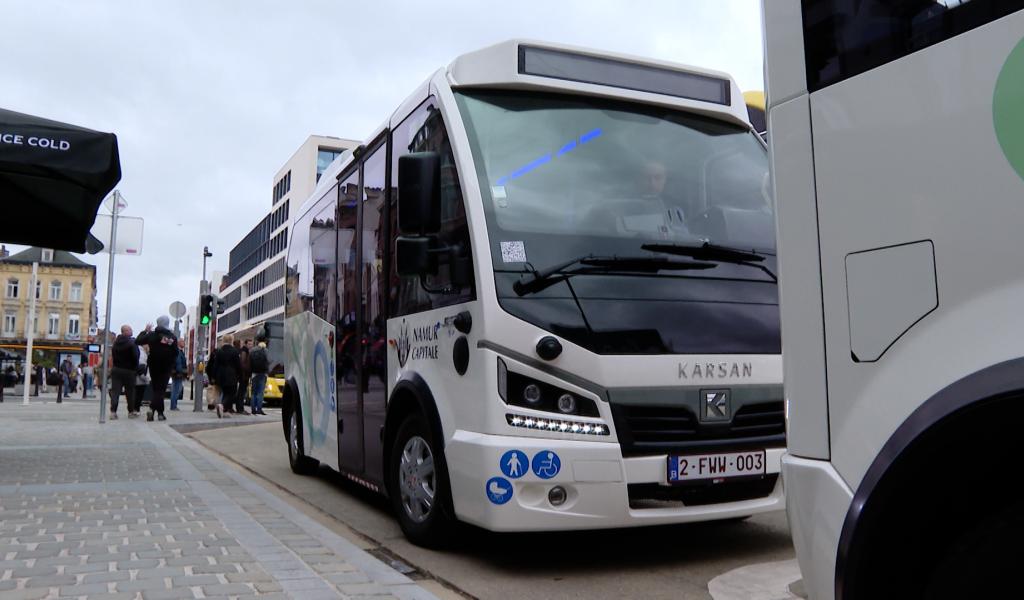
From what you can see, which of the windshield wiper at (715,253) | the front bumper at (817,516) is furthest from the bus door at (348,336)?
the front bumper at (817,516)

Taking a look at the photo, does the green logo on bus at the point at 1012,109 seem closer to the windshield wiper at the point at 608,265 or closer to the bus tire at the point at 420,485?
the windshield wiper at the point at 608,265

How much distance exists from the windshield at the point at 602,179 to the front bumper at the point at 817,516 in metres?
2.48

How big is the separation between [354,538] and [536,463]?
6.09 ft

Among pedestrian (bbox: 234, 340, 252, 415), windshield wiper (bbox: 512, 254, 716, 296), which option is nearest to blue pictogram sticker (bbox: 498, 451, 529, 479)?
windshield wiper (bbox: 512, 254, 716, 296)

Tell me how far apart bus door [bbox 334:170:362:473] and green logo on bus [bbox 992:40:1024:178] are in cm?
532

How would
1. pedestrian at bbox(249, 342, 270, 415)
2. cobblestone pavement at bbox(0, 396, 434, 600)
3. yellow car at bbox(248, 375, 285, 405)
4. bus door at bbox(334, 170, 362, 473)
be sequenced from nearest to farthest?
cobblestone pavement at bbox(0, 396, 434, 600), bus door at bbox(334, 170, 362, 473), pedestrian at bbox(249, 342, 270, 415), yellow car at bbox(248, 375, 285, 405)

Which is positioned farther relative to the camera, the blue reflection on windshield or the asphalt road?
the blue reflection on windshield

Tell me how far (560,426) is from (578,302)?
642 millimetres

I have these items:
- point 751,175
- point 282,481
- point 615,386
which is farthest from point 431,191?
point 282,481

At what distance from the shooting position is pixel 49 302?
97.5 m

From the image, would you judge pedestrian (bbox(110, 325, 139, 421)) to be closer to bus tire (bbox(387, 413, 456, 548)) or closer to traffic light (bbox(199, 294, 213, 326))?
traffic light (bbox(199, 294, 213, 326))

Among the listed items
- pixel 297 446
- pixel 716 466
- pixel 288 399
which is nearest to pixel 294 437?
pixel 297 446

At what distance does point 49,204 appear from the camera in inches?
290

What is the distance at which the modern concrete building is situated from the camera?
76.0m
